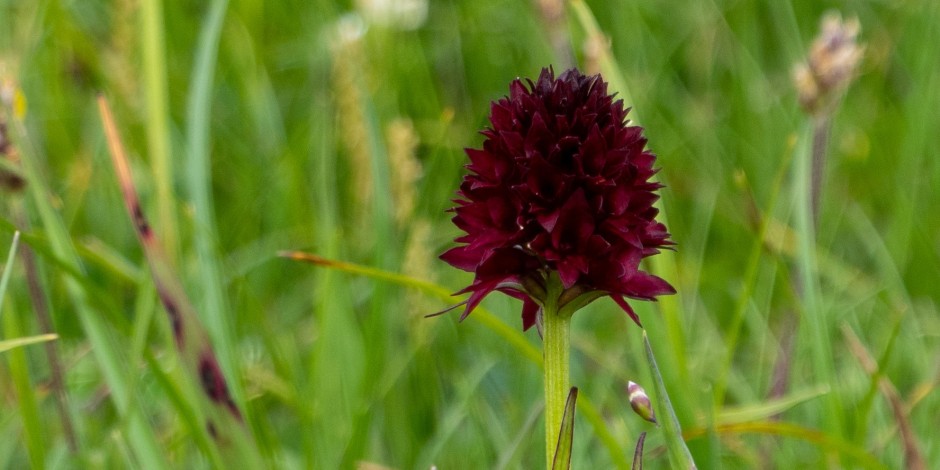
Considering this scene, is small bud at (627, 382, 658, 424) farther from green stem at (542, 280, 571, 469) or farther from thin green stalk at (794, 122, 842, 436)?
thin green stalk at (794, 122, 842, 436)

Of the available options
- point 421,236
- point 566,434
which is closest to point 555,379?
point 566,434

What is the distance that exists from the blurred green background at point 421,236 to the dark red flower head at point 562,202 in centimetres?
47

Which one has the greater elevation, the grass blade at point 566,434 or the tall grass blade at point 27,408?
the grass blade at point 566,434

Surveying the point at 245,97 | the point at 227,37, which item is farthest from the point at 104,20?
the point at 245,97

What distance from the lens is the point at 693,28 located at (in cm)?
402

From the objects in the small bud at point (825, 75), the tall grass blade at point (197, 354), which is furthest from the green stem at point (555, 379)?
the small bud at point (825, 75)

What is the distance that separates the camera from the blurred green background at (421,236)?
1813 millimetres

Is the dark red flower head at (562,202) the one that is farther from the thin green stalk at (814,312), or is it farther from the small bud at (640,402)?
the thin green stalk at (814,312)

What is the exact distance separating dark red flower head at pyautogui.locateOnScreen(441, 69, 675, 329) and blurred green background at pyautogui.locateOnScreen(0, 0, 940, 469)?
1.54 feet

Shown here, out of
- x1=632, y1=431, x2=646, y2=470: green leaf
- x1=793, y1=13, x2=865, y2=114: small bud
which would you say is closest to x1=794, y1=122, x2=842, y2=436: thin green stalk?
x1=793, y1=13, x2=865, y2=114: small bud

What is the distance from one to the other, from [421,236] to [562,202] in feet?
4.31

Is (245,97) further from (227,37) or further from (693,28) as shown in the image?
(693,28)

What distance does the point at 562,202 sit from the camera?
938 mm

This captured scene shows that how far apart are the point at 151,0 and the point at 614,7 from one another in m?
2.42
